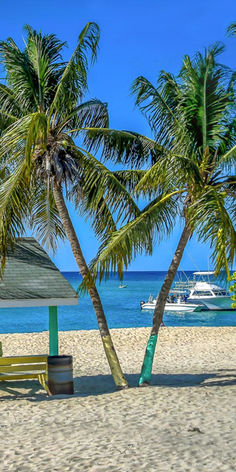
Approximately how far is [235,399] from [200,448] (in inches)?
129

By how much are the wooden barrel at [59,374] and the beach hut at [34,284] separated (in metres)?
1.15

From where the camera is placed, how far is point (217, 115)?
11.5 metres

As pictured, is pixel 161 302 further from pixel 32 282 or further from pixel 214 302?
pixel 214 302

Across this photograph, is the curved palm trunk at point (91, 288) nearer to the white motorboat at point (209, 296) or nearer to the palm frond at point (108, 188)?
the palm frond at point (108, 188)

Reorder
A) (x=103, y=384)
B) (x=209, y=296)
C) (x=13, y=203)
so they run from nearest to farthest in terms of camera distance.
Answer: (x=13, y=203)
(x=103, y=384)
(x=209, y=296)

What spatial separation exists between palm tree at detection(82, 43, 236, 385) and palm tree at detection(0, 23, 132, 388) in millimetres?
685

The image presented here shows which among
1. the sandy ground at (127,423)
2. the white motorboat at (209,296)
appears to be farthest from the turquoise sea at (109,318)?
the sandy ground at (127,423)

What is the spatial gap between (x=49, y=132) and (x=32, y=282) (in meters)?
3.39

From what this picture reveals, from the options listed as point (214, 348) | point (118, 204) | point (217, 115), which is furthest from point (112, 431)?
point (214, 348)

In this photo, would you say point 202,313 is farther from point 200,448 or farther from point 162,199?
point 200,448

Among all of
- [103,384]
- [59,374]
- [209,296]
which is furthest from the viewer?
[209,296]

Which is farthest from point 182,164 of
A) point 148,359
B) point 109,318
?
point 109,318

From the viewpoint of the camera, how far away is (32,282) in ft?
41.6

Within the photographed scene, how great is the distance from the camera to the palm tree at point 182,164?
10.6 m
